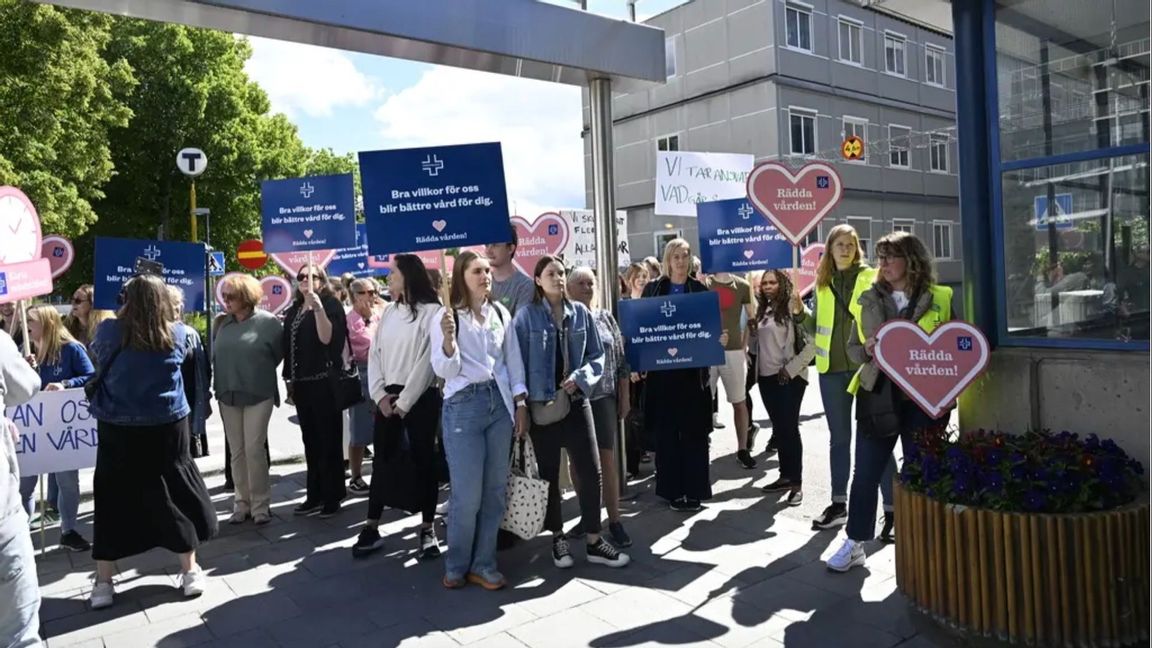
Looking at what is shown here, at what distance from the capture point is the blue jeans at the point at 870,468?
197 inches

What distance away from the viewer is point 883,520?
235 inches

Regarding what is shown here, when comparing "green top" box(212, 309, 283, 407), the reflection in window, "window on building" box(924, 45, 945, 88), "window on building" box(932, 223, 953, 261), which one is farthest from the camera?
"window on building" box(932, 223, 953, 261)

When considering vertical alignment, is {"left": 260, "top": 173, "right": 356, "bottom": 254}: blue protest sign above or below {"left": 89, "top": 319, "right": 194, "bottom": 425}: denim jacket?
above

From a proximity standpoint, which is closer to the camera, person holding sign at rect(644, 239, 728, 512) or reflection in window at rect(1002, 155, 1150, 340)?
reflection in window at rect(1002, 155, 1150, 340)

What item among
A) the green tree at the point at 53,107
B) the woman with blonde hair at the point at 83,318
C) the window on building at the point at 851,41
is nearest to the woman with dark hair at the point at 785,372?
the woman with blonde hair at the point at 83,318

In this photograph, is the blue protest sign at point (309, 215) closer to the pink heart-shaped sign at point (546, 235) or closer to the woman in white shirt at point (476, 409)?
the woman in white shirt at point (476, 409)

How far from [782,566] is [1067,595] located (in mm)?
1888

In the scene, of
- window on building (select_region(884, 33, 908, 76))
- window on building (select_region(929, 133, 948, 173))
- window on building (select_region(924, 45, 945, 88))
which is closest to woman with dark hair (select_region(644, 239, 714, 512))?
window on building (select_region(884, 33, 908, 76))

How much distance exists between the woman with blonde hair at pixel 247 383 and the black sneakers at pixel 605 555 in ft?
9.15

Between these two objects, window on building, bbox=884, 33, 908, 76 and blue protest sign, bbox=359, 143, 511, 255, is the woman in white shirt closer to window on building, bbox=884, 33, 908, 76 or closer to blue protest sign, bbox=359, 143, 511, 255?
blue protest sign, bbox=359, 143, 511, 255

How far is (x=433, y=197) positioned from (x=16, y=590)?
9.34 feet

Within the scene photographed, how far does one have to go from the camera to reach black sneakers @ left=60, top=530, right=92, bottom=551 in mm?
6273

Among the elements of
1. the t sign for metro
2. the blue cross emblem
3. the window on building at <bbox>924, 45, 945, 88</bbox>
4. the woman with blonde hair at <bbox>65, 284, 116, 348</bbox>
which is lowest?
the woman with blonde hair at <bbox>65, 284, 116, 348</bbox>

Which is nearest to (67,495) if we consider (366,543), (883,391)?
(366,543)
